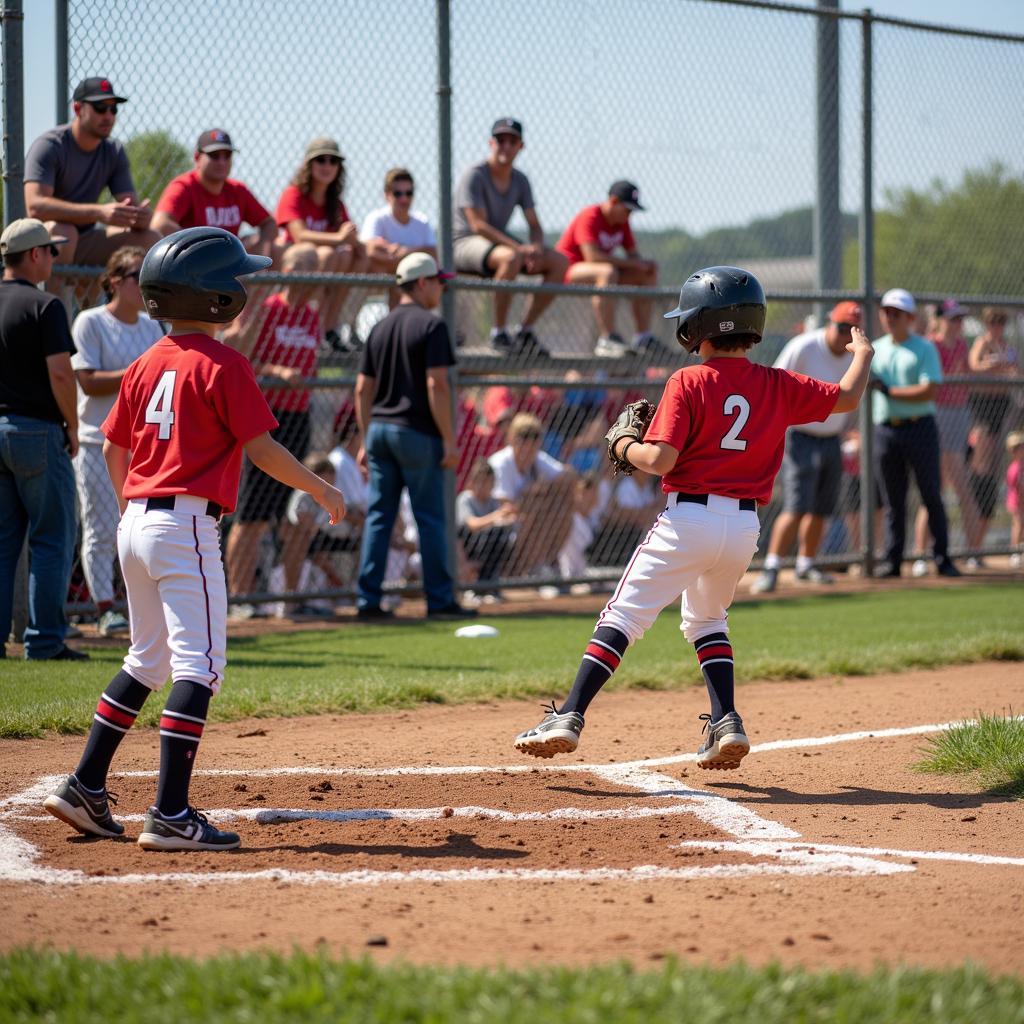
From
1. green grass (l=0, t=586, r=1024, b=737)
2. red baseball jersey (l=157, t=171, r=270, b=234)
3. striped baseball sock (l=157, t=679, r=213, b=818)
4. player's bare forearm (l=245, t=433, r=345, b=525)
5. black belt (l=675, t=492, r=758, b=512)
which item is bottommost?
green grass (l=0, t=586, r=1024, b=737)

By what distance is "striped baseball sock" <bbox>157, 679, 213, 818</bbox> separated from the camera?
4059 millimetres

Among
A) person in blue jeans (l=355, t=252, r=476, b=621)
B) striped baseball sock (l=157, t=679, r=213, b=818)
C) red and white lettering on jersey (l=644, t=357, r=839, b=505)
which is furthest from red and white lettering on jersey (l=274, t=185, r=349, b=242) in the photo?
striped baseball sock (l=157, t=679, r=213, b=818)

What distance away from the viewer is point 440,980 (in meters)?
2.75

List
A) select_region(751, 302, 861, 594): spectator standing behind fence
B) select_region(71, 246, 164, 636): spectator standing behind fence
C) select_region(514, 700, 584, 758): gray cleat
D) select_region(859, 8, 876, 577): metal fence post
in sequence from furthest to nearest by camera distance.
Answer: select_region(859, 8, 876, 577): metal fence post, select_region(751, 302, 861, 594): spectator standing behind fence, select_region(71, 246, 164, 636): spectator standing behind fence, select_region(514, 700, 584, 758): gray cleat

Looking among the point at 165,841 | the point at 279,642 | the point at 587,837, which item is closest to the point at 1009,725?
the point at 587,837

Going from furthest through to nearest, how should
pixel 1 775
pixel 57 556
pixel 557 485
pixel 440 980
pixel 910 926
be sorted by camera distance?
pixel 557 485 → pixel 57 556 → pixel 1 775 → pixel 910 926 → pixel 440 980

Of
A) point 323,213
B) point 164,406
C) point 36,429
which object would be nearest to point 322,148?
point 323,213

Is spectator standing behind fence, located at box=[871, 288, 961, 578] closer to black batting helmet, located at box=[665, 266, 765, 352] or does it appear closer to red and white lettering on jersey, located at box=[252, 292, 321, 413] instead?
red and white lettering on jersey, located at box=[252, 292, 321, 413]

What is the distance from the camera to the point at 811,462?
36.1 ft

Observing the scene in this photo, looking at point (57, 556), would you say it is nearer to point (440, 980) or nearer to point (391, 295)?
point (391, 295)

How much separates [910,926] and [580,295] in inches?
307

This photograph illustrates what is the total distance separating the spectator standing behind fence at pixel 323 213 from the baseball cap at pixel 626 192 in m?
2.24

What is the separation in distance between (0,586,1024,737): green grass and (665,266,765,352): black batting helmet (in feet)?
8.09

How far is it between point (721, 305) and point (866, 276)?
24.9 feet
